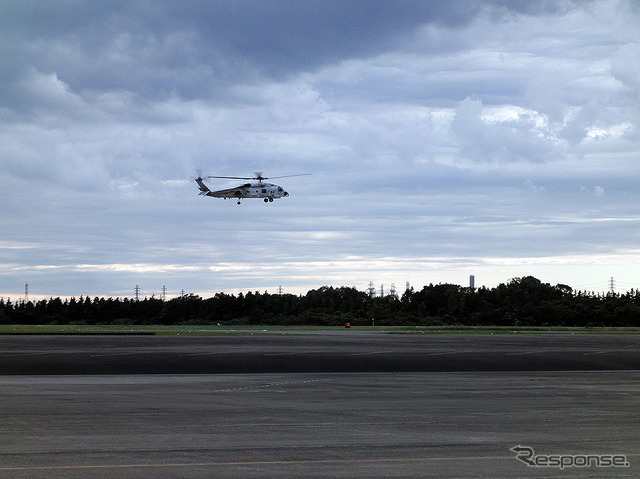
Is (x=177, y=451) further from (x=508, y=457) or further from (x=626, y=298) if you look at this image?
(x=626, y=298)

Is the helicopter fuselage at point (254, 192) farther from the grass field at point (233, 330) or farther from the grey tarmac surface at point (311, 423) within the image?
the grey tarmac surface at point (311, 423)

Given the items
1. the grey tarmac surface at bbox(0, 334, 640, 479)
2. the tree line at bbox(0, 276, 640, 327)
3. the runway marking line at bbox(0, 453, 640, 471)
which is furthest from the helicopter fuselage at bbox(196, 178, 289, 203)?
the runway marking line at bbox(0, 453, 640, 471)

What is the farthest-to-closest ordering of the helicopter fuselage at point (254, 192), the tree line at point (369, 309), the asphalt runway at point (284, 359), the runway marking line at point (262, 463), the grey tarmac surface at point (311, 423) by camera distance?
the tree line at point (369, 309) < the helicopter fuselage at point (254, 192) < the asphalt runway at point (284, 359) < the grey tarmac surface at point (311, 423) < the runway marking line at point (262, 463)

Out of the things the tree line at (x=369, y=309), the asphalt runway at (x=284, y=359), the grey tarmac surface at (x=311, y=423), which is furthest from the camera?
the tree line at (x=369, y=309)

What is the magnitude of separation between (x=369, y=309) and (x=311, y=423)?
436 feet

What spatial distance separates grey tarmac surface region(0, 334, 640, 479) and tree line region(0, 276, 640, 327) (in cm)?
→ 9535

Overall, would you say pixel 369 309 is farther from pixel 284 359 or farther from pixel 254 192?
pixel 284 359

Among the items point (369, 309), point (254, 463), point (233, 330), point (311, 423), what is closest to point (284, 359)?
point (311, 423)

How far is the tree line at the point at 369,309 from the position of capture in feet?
424

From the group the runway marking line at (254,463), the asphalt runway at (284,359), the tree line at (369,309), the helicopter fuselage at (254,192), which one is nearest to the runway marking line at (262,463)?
the runway marking line at (254,463)

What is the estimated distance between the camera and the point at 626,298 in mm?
144625

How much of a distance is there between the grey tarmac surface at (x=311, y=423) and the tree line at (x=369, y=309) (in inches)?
3754

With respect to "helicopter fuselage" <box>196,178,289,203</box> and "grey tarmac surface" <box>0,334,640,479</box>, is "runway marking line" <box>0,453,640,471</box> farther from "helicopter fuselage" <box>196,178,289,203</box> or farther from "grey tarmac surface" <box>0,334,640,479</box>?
"helicopter fuselage" <box>196,178,289,203</box>

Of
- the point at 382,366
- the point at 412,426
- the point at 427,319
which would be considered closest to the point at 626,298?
the point at 427,319
